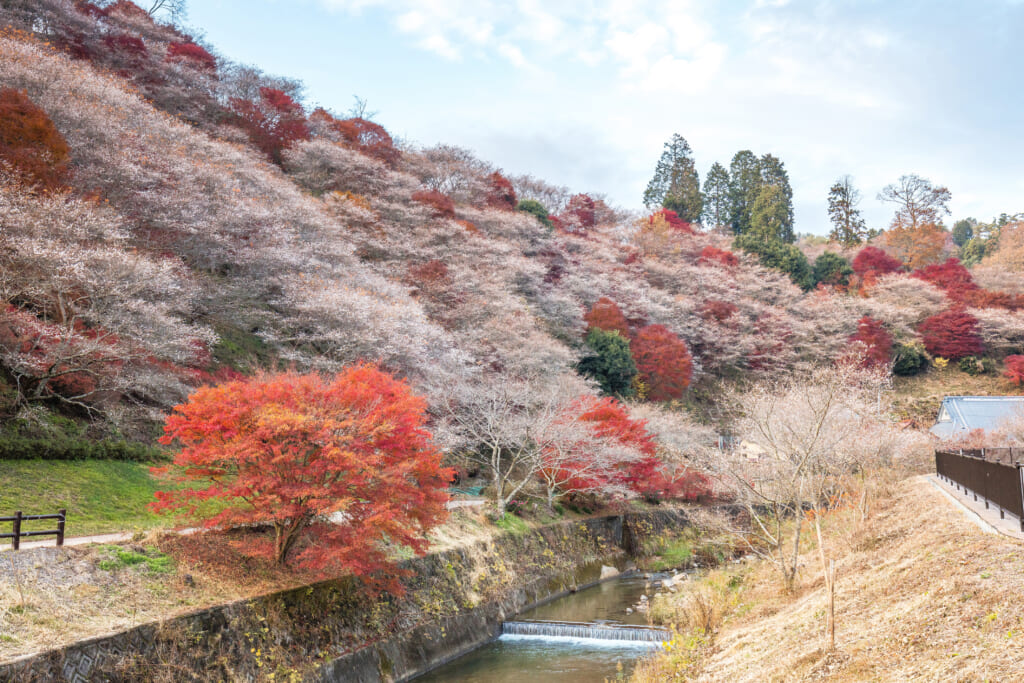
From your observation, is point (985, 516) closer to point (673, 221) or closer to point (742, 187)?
point (673, 221)

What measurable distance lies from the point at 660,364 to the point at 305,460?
32.8m

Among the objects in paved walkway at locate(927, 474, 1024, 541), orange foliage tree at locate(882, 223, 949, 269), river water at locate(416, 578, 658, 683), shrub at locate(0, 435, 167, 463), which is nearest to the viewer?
paved walkway at locate(927, 474, 1024, 541)

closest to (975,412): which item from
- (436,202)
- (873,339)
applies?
(873,339)

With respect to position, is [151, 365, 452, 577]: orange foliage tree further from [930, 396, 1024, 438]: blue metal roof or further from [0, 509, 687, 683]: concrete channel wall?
[930, 396, 1024, 438]: blue metal roof

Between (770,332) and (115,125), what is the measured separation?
46.3 metres

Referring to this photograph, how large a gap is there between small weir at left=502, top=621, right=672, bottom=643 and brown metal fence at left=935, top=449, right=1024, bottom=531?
26.5 feet

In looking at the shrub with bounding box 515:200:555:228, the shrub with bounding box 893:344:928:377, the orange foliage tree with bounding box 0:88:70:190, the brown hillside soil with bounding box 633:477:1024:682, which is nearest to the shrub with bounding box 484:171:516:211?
the shrub with bounding box 515:200:555:228

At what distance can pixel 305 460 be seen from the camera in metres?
14.3

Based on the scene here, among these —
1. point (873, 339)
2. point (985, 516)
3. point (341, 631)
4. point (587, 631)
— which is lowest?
point (587, 631)

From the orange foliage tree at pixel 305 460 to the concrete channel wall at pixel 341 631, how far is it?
1350 millimetres

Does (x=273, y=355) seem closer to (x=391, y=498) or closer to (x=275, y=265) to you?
(x=275, y=265)

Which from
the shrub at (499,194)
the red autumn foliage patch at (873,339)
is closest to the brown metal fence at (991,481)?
the red autumn foliage patch at (873,339)

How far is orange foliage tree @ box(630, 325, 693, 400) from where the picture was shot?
4350 cm

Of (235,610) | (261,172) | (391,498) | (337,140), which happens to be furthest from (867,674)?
(337,140)
